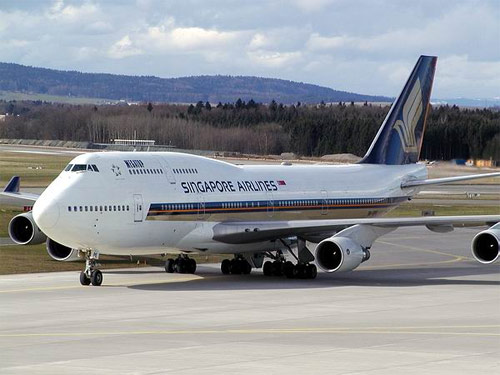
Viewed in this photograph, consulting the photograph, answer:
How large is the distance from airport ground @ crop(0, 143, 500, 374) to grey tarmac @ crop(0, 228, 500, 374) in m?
0.03

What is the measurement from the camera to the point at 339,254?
37625 mm

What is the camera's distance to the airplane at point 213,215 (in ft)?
117

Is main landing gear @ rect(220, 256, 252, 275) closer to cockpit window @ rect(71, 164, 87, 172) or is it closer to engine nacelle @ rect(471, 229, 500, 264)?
cockpit window @ rect(71, 164, 87, 172)

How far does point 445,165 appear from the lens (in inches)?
2813

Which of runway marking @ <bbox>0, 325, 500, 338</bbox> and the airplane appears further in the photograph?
the airplane

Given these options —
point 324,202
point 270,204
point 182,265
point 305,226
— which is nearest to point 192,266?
point 182,265

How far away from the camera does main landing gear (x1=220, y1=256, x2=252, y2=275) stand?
4104cm

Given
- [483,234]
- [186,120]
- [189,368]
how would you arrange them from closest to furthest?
[189,368]
[483,234]
[186,120]

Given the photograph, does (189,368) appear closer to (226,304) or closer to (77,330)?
(77,330)

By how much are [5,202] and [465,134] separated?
1230 inches

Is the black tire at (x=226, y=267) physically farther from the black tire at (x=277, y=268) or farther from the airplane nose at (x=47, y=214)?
the airplane nose at (x=47, y=214)

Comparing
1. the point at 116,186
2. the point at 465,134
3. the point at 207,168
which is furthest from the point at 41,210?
the point at 465,134

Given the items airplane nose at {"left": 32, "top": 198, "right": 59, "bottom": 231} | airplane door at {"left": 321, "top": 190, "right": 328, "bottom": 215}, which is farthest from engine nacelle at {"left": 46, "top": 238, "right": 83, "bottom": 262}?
airplane door at {"left": 321, "top": 190, "right": 328, "bottom": 215}

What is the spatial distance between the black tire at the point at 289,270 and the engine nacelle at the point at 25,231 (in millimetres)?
9178
